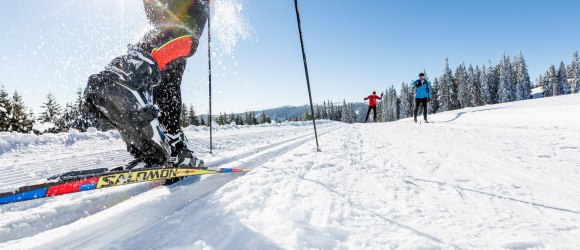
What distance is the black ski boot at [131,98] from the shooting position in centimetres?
164

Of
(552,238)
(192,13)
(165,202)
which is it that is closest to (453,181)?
(552,238)

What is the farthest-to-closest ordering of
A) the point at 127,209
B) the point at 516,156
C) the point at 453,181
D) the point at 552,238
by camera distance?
the point at 516,156 < the point at 453,181 < the point at 127,209 < the point at 552,238

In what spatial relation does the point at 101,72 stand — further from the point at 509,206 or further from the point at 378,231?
the point at 509,206

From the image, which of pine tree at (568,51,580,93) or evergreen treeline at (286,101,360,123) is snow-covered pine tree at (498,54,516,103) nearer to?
pine tree at (568,51,580,93)

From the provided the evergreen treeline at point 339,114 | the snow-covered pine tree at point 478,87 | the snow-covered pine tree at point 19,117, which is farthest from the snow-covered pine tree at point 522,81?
the snow-covered pine tree at point 19,117

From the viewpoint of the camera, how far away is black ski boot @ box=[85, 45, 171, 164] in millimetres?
1640

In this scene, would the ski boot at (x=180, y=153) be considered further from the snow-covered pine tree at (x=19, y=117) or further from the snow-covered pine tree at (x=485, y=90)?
the snow-covered pine tree at (x=485, y=90)

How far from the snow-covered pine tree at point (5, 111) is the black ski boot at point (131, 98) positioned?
121ft

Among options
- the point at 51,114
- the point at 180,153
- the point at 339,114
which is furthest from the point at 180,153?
the point at 339,114

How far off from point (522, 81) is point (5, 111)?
305 ft

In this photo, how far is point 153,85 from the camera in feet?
6.07

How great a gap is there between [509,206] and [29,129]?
45.3 metres

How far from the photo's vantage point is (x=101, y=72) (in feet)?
5.42

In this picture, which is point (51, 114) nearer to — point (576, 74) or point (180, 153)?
point (180, 153)
